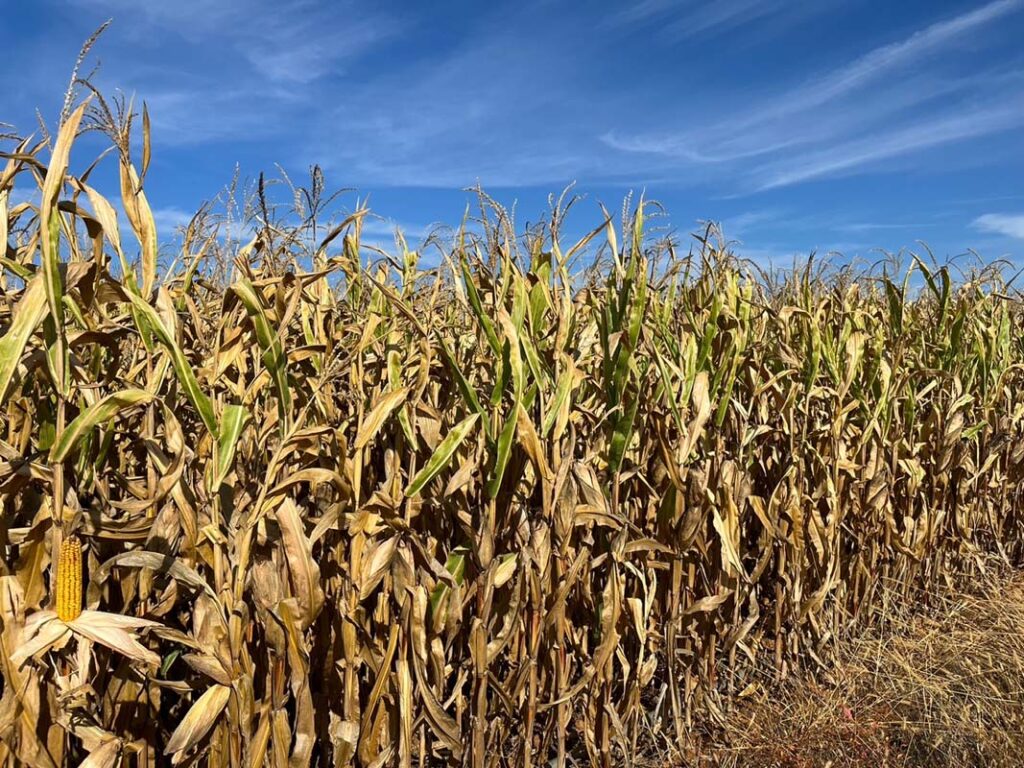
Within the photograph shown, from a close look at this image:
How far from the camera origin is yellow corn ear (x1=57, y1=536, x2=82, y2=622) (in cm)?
130

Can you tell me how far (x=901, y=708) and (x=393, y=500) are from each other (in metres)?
1.81

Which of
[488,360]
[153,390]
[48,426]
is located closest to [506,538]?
[488,360]

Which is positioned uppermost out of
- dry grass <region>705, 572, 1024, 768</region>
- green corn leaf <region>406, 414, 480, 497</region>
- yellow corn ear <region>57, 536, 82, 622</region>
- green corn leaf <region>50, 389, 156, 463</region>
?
green corn leaf <region>50, 389, 156, 463</region>

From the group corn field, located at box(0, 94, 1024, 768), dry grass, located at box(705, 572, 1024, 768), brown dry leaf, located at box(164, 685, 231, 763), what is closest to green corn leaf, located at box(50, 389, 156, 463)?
corn field, located at box(0, 94, 1024, 768)

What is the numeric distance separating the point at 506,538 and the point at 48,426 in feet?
3.03

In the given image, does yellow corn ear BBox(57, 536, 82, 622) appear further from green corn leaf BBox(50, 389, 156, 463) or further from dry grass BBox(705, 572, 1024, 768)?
dry grass BBox(705, 572, 1024, 768)

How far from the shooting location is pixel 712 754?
228 cm

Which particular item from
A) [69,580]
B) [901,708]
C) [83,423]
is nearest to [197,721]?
[69,580]

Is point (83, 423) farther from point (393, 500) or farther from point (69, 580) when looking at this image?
point (393, 500)

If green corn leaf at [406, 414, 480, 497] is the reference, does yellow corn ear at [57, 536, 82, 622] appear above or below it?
below

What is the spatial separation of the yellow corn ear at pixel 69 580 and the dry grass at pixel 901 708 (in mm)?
1689

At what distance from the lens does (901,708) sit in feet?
8.06

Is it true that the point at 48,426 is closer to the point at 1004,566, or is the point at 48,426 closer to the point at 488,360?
the point at 488,360

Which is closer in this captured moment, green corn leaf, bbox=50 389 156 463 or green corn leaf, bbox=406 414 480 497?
green corn leaf, bbox=50 389 156 463
